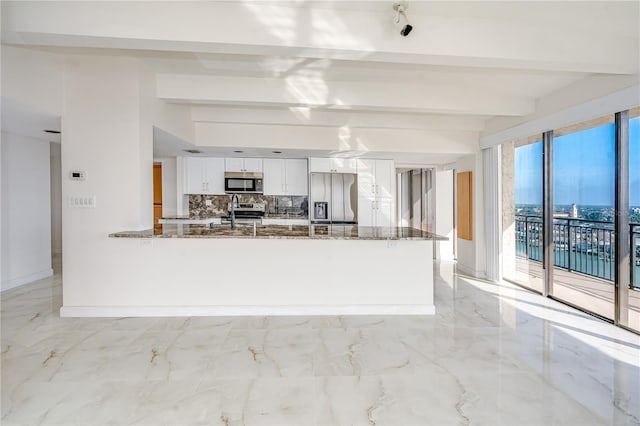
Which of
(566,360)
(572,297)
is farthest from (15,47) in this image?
(572,297)

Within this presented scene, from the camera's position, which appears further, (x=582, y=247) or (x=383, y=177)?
(x=383, y=177)

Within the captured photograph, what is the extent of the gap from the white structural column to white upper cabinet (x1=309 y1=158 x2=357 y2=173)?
7.40ft

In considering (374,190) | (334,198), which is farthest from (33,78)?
(374,190)

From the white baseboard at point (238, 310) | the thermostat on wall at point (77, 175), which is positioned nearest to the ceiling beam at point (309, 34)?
the thermostat on wall at point (77, 175)

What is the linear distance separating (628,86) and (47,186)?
7.40 metres

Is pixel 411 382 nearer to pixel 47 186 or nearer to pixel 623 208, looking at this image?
pixel 623 208

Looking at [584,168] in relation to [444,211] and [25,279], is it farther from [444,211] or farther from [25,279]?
[25,279]

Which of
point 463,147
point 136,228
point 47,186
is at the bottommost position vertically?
point 136,228

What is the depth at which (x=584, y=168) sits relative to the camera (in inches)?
148

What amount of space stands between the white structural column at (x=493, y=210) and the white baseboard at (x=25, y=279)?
693cm

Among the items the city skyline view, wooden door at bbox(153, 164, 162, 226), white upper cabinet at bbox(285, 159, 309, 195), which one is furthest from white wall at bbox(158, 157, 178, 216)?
the city skyline view

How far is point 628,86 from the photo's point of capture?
295cm

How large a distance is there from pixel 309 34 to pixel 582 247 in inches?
174

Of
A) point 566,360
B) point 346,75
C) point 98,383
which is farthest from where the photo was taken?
point 346,75
